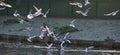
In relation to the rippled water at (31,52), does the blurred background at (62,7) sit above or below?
above

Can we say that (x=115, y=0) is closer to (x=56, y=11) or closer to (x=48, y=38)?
(x=56, y=11)

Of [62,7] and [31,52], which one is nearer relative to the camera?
[31,52]

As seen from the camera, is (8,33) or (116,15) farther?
(116,15)

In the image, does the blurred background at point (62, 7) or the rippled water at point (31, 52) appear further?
the blurred background at point (62, 7)

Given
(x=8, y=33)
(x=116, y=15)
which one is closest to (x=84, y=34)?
(x=8, y=33)

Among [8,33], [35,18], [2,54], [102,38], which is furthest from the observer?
[35,18]

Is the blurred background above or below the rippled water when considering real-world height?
above

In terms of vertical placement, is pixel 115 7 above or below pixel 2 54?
above

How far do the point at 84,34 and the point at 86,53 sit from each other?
4.75 metres

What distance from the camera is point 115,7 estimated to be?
30656 millimetres

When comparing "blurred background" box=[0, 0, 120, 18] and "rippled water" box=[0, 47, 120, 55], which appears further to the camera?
"blurred background" box=[0, 0, 120, 18]

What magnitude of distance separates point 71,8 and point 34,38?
825 centimetres

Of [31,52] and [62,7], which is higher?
[62,7]

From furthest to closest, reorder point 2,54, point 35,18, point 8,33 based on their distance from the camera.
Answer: point 35,18 < point 8,33 < point 2,54
